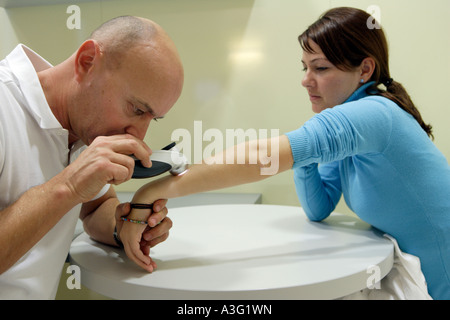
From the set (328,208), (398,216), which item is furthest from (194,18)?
(398,216)

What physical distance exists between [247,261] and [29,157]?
1.78 feet

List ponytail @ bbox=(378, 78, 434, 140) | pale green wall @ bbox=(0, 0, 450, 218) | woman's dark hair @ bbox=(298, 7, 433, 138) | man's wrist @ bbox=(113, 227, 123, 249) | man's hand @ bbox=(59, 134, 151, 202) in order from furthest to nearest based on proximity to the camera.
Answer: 1. pale green wall @ bbox=(0, 0, 450, 218)
2. woman's dark hair @ bbox=(298, 7, 433, 138)
3. ponytail @ bbox=(378, 78, 434, 140)
4. man's wrist @ bbox=(113, 227, 123, 249)
5. man's hand @ bbox=(59, 134, 151, 202)

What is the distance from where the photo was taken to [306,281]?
0.76 meters

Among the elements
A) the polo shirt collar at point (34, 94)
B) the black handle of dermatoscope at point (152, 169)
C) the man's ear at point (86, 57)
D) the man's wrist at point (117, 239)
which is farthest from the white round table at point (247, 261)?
the man's ear at point (86, 57)

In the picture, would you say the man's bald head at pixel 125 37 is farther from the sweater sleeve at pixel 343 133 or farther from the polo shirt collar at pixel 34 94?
the sweater sleeve at pixel 343 133

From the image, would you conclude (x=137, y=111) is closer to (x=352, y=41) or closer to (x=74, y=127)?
(x=74, y=127)

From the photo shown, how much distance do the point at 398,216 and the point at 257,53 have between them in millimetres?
1496

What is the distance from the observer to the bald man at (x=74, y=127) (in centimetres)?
74

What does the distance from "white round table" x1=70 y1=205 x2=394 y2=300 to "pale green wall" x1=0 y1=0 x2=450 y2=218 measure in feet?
3.76

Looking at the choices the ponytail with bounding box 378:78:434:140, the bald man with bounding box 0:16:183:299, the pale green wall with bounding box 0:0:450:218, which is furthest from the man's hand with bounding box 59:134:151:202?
the pale green wall with bounding box 0:0:450:218

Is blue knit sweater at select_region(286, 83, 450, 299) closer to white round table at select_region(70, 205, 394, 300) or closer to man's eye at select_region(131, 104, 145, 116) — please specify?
white round table at select_region(70, 205, 394, 300)

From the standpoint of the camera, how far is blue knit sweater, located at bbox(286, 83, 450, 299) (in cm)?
95
